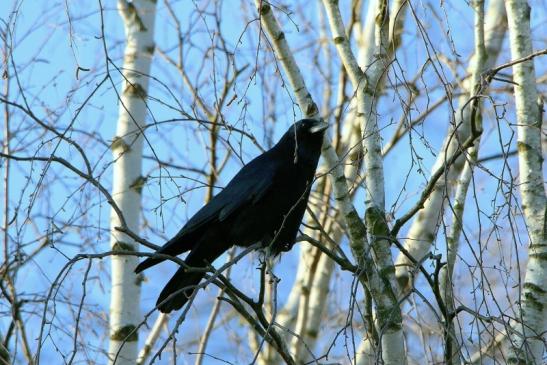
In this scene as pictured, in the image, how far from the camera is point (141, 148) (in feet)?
18.8

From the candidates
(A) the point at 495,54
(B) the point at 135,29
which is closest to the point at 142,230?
(B) the point at 135,29

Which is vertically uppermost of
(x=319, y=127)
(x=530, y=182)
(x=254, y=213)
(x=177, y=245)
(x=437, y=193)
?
(x=437, y=193)

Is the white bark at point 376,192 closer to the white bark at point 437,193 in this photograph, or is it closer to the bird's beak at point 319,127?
the bird's beak at point 319,127

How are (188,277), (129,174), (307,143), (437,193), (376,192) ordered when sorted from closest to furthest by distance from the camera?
1. (376,192)
2. (188,277)
3. (307,143)
4. (129,174)
5. (437,193)

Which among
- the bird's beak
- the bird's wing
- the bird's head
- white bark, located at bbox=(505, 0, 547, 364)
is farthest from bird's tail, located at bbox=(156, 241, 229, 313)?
white bark, located at bbox=(505, 0, 547, 364)

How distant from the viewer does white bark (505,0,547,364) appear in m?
3.86

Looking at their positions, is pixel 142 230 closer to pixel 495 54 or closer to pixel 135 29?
pixel 135 29

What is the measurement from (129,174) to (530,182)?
247 centimetres

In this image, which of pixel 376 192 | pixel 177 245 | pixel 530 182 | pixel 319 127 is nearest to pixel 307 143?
pixel 319 127

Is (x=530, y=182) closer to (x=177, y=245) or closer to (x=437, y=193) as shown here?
(x=177, y=245)

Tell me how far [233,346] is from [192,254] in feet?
6.88

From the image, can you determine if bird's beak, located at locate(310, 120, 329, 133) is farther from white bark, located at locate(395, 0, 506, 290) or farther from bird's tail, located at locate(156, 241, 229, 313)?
white bark, located at locate(395, 0, 506, 290)

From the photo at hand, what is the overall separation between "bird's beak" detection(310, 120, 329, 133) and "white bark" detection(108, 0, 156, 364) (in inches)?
36.8

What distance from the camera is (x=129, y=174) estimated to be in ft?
18.5
